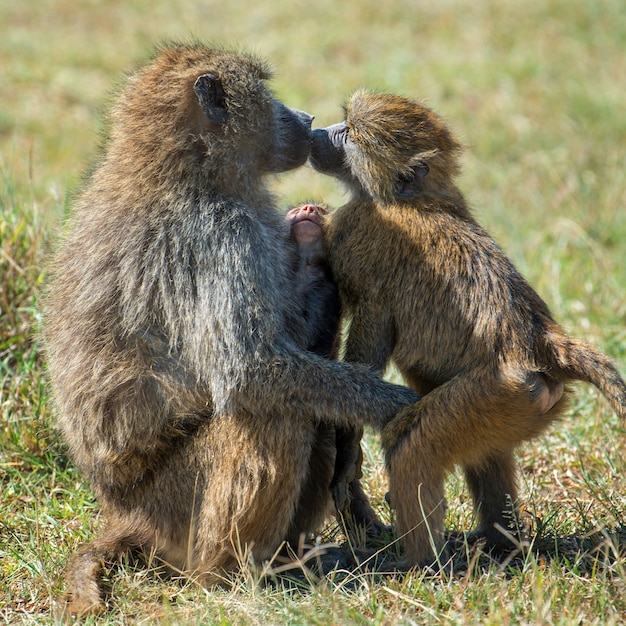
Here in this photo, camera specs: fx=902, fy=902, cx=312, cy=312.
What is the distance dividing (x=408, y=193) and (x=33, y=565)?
190 cm

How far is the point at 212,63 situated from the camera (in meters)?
3.22

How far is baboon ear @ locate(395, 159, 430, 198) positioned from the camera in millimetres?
3342

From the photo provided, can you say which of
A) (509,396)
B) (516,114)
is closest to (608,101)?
(516,114)

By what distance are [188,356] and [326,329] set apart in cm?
60

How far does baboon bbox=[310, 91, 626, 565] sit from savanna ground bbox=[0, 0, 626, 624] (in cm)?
24

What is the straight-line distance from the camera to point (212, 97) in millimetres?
3145

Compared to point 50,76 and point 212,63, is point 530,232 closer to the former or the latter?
point 212,63

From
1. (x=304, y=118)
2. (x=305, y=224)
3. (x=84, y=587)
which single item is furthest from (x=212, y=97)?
(x=84, y=587)

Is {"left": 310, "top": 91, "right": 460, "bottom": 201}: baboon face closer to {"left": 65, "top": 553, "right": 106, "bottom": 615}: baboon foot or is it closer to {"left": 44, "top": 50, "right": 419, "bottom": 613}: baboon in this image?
{"left": 44, "top": 50, "right": 419, "bottom": 613}: baboon

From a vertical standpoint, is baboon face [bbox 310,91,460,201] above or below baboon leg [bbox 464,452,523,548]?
above

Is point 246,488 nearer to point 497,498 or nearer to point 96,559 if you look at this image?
point 96,559

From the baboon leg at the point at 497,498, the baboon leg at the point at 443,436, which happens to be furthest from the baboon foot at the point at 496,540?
the baboon leg at the point at 443,436

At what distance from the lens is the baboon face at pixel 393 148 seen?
11.0ft

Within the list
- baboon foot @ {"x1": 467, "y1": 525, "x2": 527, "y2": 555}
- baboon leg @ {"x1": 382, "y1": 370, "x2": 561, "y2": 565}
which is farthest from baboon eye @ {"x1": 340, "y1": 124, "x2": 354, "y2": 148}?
baboon foot @ {"x1": 467, "y1": 525, "x2": 527, "y2": 555}
